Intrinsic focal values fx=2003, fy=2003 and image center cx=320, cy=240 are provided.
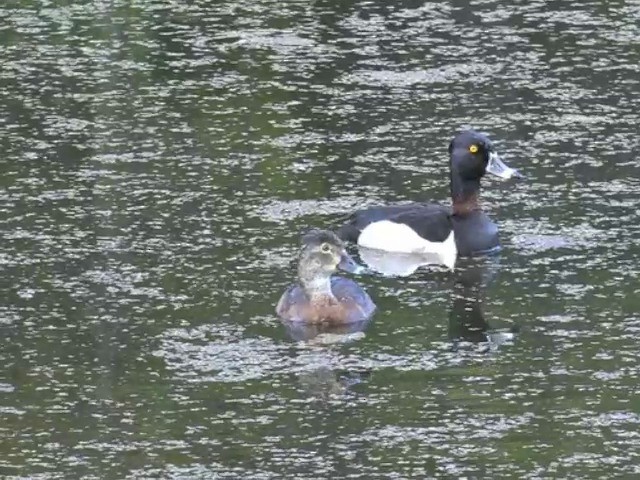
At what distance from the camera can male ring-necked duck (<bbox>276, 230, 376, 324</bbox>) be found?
1205 cm

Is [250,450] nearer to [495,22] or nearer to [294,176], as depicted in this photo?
[294,176]

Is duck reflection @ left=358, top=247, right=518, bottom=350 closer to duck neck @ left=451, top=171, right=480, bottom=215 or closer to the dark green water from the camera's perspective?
the dark green water

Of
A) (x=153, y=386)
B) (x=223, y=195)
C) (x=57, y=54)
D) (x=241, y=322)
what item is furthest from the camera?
(x=57, y=54)

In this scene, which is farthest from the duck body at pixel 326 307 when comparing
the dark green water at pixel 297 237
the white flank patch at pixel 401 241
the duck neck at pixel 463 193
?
the duck neck at pixel 463 193

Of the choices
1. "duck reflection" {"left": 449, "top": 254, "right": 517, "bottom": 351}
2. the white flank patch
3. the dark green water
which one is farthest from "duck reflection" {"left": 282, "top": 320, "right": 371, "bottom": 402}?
the white flank patch

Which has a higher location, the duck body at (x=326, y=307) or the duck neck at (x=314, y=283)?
the duck neck at (x=314, y=283)

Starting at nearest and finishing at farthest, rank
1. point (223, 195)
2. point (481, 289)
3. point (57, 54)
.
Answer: point (481, 289) < point (223, 195) < point (57, 54)

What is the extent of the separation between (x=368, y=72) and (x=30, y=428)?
815 cm

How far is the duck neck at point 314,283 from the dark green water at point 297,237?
0.33m

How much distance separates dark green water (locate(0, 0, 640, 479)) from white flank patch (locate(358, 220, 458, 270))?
0.37 metres

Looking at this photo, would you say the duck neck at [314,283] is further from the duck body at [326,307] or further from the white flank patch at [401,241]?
the white flank patch at [401,241]

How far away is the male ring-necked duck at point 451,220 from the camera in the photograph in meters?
13.6

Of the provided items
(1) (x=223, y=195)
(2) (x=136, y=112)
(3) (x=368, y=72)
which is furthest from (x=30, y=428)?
(3) (x=368, y=72)

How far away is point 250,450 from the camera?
9859mm
